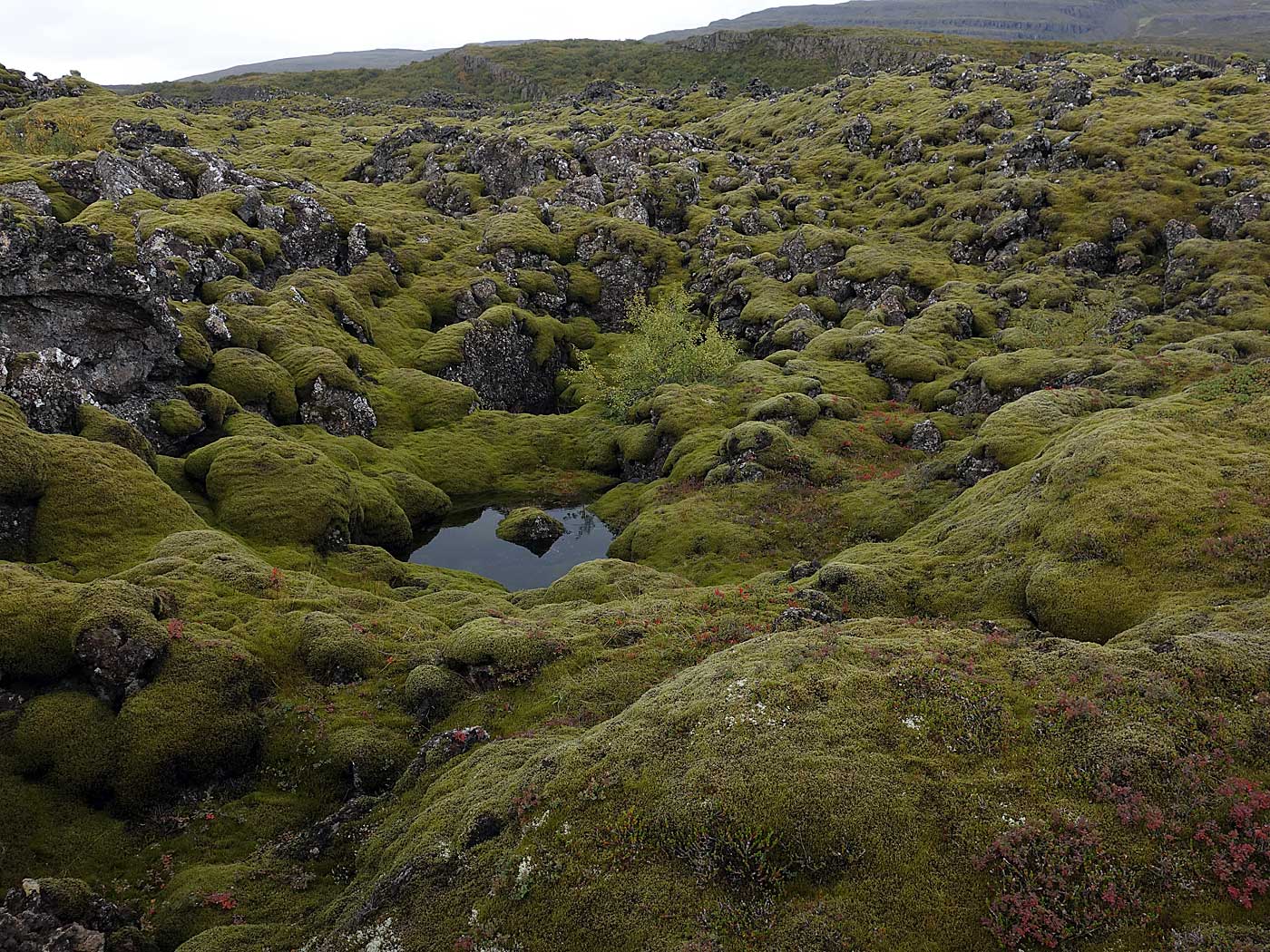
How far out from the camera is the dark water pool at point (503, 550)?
179ft

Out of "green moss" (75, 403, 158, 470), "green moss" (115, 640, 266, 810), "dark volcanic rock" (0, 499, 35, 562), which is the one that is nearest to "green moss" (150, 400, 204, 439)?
"green moss" (75, 403, 158, 470)

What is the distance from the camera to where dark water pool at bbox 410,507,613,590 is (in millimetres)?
54438

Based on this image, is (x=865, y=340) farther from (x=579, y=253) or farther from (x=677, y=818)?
(x=677, y=818)

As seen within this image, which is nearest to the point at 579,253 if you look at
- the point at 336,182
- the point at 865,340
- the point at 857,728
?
the point at 865,340

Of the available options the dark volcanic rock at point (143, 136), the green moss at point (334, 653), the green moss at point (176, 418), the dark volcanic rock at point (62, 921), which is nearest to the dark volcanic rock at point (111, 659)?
the green moss at point (334, 653)

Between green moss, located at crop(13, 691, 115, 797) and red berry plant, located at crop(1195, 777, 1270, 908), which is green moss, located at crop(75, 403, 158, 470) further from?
red berry plant, located at crop(1195, 777, 1270, 908)

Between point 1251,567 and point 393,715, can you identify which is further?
point 393,715

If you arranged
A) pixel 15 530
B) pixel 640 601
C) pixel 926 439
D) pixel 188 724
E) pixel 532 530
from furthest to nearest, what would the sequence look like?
pixel 532 530 < pixel 926 439 < pixel 640 601 < pixel 15 530 < pixel 188 724

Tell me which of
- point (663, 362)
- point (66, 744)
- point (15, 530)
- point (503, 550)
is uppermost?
point (15, 530)

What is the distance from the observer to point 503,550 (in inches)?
2285

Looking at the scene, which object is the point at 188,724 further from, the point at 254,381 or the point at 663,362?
the point at 663,362

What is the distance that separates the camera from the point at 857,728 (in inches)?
531

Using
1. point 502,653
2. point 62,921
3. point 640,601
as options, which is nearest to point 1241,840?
point 502,653

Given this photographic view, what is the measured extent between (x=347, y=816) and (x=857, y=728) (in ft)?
43.7
